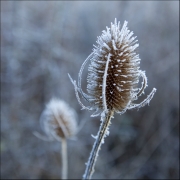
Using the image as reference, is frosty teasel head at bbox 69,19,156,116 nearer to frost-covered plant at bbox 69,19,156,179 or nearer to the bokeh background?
frost-covered plant at bbox 69,19,156,179

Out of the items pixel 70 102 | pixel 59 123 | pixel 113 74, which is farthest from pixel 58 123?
pixel 70 102

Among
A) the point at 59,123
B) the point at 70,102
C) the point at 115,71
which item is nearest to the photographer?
the point at 115,71

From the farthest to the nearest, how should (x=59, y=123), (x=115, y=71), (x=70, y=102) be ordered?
(x=70, y=102) < (x=59, y=123) < (x=115, y=71)

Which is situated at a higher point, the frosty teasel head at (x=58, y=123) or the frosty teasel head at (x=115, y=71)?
the frosty teasel head at (x=115, y=71)

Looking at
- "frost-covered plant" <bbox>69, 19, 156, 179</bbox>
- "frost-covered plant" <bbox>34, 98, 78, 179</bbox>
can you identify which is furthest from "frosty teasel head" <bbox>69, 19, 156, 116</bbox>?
"frost-covered plant" <bbox>34, 98, 78, 179</bbox>

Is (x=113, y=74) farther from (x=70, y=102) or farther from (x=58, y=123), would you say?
(x=70, y=102)

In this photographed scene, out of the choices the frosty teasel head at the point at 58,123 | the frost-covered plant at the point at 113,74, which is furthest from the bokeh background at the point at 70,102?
the frost-covered plant at the point at 113,74

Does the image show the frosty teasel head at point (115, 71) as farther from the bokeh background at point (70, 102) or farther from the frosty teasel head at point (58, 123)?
the bokeh background at point (70, 102)
